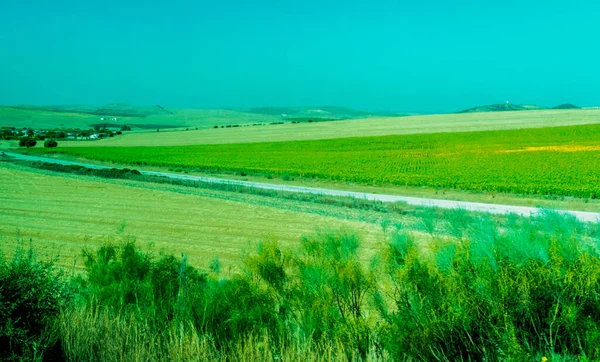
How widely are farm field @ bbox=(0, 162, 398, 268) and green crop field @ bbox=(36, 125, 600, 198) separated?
45.2 feet

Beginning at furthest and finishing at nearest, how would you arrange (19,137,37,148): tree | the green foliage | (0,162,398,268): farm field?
(19,137,37,148): tree
(0,162,398,268): farm field
the green foliage

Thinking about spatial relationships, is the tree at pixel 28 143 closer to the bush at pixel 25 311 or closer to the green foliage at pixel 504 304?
the bush at pixel 25 311

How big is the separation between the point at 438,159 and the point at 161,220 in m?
39.3

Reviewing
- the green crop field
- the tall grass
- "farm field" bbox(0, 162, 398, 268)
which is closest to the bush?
the tall grass

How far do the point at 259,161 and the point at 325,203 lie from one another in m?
32.7

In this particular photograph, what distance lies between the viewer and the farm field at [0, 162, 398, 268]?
1959 cm

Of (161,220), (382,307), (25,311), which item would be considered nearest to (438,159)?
(161,220)

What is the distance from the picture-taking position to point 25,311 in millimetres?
7086

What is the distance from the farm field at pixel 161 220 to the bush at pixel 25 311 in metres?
5.89

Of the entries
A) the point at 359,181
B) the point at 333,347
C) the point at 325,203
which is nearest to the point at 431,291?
the point at 333,347

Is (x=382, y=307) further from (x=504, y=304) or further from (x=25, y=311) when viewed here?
(x=25, y=311)

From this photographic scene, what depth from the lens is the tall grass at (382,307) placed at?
235 inches

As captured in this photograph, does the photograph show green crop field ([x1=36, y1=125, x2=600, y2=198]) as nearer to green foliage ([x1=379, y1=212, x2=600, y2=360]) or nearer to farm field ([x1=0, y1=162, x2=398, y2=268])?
farm field ([x1=0, y1=162, x2=398, y2=268])

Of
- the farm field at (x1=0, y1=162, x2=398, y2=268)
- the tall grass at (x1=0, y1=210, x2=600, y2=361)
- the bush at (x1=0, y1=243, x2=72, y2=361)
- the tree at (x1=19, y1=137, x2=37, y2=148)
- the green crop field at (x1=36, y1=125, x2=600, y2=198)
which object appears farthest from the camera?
the tree at (x1=19, y1=137, x2=37, y2=148)
